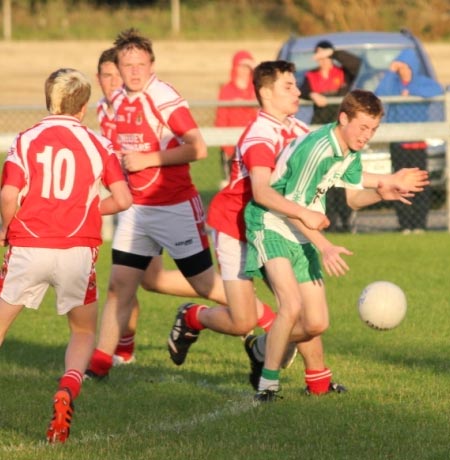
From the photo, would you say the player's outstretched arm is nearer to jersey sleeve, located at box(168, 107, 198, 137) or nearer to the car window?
jersey sleeve, located at box(168, 107, 198, 137)

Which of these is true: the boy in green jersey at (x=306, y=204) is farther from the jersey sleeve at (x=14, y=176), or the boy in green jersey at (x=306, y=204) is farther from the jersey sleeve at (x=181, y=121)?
the jersey sleeve at (x=14, y=176)

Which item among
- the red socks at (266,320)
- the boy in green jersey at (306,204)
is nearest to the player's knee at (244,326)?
the red socks at (266,320)

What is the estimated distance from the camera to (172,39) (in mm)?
44125

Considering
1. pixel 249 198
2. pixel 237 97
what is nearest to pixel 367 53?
pixel 237 97

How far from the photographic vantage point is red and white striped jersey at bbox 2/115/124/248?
23.0 ft

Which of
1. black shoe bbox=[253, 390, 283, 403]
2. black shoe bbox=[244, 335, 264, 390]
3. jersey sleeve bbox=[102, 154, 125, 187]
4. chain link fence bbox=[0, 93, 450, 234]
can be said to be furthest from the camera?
chain link fence bbox=[0, 93, 450, 234]

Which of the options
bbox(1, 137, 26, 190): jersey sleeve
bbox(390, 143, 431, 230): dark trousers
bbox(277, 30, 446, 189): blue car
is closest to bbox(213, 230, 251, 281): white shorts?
bbox(1, 137, 26, 190): jersey sleeve

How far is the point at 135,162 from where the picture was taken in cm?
884

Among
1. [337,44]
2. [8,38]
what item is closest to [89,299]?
[337,44]

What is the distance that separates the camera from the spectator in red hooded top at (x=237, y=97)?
16.3 m

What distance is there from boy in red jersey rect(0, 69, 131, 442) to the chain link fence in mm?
7961

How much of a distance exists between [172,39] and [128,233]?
35.5 m

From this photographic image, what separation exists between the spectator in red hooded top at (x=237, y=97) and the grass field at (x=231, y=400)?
4206 millimetres

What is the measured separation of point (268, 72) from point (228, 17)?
38.6m
